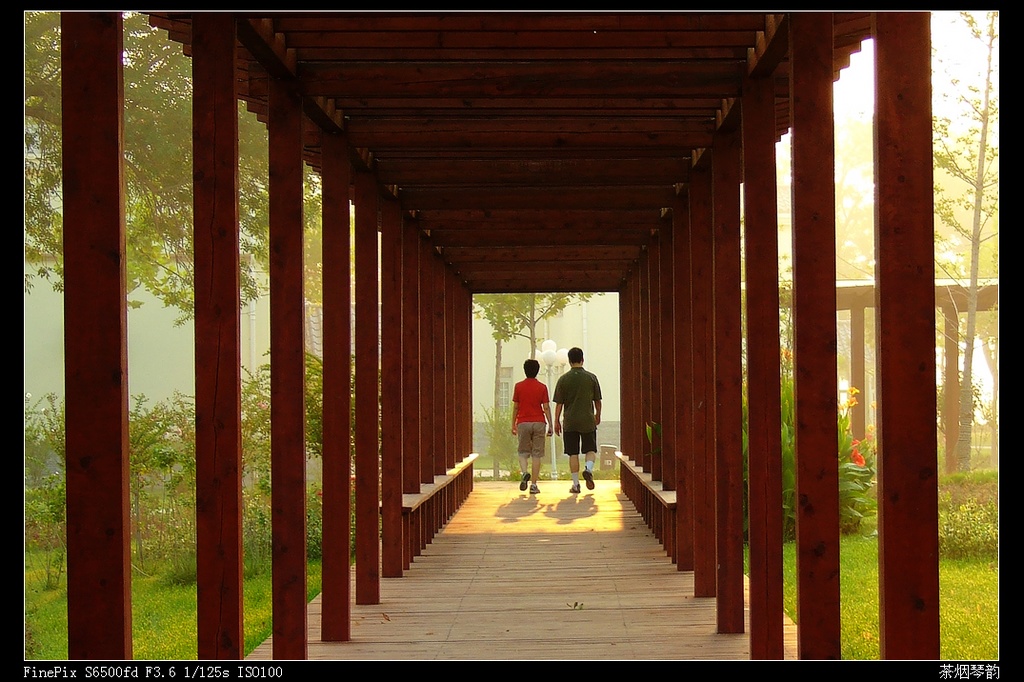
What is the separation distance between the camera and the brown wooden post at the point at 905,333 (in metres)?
4.40

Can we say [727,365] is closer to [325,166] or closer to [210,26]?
[325,166]

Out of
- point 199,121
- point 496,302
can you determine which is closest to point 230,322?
point 199,121

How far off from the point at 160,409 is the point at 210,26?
1078cm

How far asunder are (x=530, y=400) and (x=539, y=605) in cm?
809

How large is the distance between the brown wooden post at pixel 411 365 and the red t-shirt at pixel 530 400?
4.82 meters

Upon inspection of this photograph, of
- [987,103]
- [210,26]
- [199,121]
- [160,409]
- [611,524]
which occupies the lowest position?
[611,524]

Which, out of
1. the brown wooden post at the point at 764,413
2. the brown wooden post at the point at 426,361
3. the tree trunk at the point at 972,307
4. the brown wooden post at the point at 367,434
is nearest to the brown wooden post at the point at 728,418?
the brown wooden post at the point at 764,413

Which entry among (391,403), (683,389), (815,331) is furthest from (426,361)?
(815,331)

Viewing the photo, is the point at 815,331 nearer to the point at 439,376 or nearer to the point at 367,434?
the point at 367,434

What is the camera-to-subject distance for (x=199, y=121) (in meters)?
5.37

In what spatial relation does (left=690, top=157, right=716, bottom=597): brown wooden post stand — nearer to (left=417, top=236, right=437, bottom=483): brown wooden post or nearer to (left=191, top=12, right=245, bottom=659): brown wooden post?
(left=417, top=236, right=437, bottom=483): brown wooden post

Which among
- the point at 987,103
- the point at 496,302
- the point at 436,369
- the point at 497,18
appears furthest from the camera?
the point at 496,302

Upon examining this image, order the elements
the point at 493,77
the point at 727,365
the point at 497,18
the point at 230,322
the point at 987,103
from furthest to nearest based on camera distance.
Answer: the point at 987,103 < the point at 727,365 < the point at 493,77 < the point at 497,18 < the point at 230,322

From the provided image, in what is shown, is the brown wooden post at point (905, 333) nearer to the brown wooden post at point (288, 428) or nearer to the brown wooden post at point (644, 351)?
the brown wooden post at point (288, 428)
